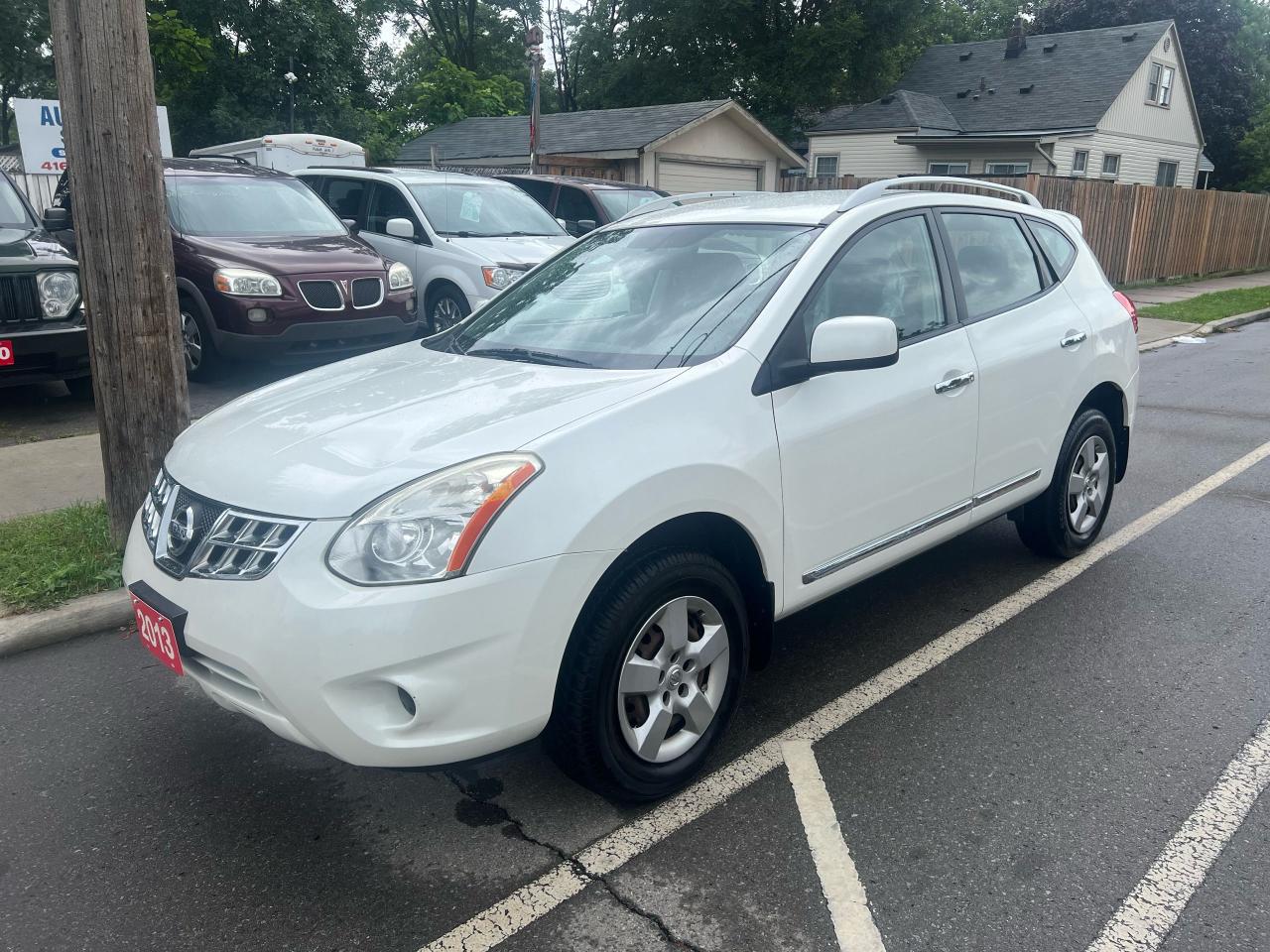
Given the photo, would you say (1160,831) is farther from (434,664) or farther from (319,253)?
(319,253)

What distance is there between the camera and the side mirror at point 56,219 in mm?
7691

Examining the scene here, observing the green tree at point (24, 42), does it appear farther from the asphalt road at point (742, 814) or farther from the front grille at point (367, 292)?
the asphalt road at point (742, 814)

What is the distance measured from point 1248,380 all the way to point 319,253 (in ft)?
29.6

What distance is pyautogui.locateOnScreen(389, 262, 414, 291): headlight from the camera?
29.6 feet

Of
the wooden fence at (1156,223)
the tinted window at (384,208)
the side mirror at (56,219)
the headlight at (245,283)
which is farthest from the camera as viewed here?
the wooden fence at (1156,223)

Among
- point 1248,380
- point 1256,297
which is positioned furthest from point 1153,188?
point 1248,380

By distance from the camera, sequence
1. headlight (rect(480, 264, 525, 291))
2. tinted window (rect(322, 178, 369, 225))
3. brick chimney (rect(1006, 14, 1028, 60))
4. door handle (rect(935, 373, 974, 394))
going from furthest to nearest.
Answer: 1. brick chimney (rect(1006, 14, 1028, 60))
2. tinted window (rect(322, 178, 369, 225))
3. headlight (rect(480, 264, 525, 291))
4. door handle (rect(935, 373, 974, 394))

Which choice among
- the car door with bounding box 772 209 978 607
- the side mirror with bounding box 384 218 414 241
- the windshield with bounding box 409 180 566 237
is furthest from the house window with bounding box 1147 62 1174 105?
the car door with bounding box 772 209 978 607

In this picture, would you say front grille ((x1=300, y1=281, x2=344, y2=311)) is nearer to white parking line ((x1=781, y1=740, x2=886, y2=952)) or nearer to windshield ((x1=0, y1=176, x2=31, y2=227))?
windshield ((x1=0, y1=176, x2=31, y2=227))

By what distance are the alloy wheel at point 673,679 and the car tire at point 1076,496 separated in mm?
2341

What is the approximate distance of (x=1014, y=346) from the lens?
4.27m

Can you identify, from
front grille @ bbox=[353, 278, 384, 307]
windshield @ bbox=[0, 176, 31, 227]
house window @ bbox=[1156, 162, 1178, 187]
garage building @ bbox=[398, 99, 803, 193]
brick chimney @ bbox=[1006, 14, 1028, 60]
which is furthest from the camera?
house window @ bbox=[1156, 162, 1178, 187]

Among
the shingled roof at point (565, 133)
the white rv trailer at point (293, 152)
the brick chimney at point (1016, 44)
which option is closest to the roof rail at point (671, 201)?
the white rv trailer at point (293, 152)

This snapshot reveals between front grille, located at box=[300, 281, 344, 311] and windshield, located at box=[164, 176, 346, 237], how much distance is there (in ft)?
3.28
